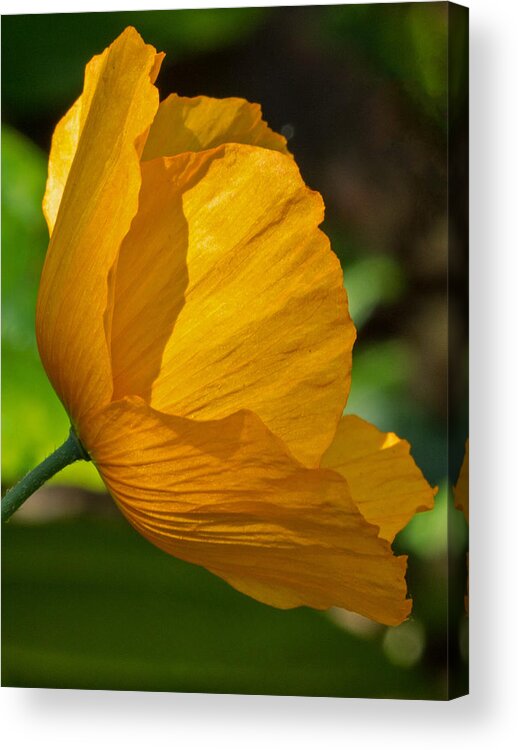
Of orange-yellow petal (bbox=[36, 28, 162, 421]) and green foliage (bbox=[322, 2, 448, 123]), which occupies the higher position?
green foliage (bbox=[322, 2, 448, 123])

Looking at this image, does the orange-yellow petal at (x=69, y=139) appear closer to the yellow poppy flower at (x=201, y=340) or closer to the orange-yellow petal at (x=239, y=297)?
the yellow poppy flower at (x=201, y=340)

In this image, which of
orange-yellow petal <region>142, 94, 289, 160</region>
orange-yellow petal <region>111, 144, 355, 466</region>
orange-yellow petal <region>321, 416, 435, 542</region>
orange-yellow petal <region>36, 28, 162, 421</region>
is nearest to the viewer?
orange-yellow petal <region>36, 28, 162, 421</region>

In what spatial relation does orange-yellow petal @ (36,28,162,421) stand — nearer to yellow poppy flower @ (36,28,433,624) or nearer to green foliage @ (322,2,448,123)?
yellow poppy flower @ (36,28,433,624)

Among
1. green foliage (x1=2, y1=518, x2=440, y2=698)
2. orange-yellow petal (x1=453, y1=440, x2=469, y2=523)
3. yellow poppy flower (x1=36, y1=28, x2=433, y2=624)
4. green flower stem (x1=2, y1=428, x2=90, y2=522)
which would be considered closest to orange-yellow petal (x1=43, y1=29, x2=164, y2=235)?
yellow poppy flower (x1=36, y1=28, x2=433, y2=624)

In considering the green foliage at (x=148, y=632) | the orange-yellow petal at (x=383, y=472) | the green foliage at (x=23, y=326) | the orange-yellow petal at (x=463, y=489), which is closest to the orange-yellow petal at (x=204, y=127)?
the green foliage at (x=23, y=326)

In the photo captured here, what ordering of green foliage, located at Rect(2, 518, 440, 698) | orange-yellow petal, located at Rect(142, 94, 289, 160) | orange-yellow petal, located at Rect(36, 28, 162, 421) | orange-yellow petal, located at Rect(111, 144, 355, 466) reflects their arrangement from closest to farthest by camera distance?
orange-yellow petal, located at Rect(36, 28, 162, 421) < orange-yellow petal, located at Rect(111, 144, 355, 466) < orange-yellow petal, located at Rect(142, 94, 289, 160) < green foliage, located at Rect(2, 518, 440, 698)

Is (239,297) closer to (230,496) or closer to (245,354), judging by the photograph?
(245,354)

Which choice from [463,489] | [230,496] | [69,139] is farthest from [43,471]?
[463,489]
